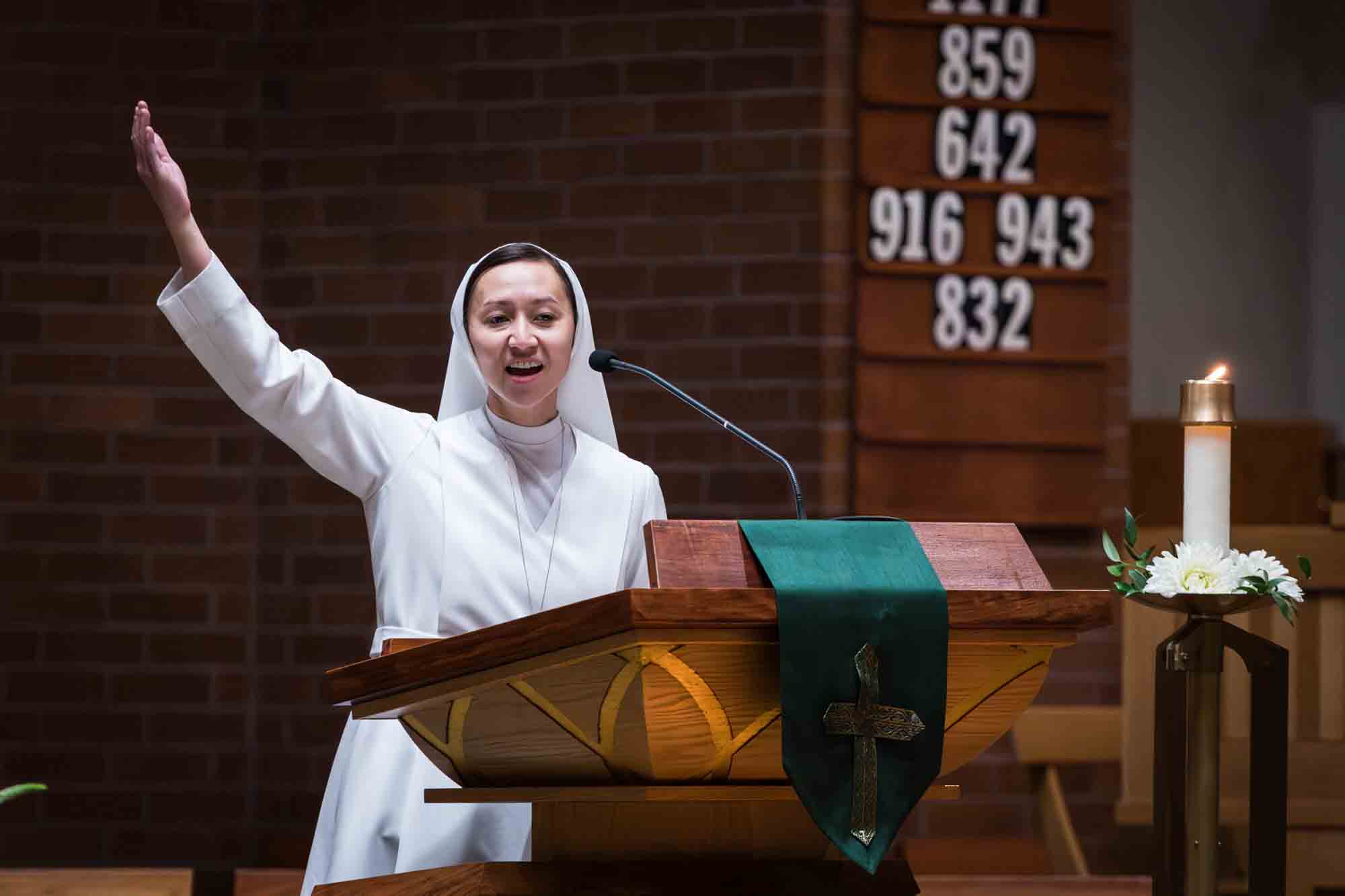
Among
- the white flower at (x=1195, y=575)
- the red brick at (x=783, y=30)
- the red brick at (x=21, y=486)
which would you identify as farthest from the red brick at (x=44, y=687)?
the white flower at (x=1195, y=575)

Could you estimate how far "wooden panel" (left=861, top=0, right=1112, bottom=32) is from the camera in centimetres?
412

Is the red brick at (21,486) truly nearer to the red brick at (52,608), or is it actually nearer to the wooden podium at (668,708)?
the red brick at (52,608)

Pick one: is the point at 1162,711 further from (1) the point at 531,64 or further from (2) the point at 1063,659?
(1) the point at 531,64

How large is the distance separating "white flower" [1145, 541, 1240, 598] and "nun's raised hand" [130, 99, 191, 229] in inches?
53.0

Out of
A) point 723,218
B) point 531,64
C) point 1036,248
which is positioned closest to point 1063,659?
point 1036,248

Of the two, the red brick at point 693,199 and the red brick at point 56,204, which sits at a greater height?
the red brick at point 693,199

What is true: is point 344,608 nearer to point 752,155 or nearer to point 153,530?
point 153,530

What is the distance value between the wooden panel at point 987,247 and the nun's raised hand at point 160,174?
2439mm

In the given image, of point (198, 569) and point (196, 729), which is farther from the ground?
point (198, 569)

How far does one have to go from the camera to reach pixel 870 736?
4.71ft

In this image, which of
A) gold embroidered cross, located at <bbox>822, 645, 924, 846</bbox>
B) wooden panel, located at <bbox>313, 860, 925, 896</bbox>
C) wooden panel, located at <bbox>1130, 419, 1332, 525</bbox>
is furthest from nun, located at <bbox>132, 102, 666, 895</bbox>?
wooden panel, located at <bbox>1130, 419, 1332, 525</bbox>

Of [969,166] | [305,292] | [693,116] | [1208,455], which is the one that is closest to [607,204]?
[693,116]

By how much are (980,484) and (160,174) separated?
8.76 feet

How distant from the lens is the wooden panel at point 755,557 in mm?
1420
